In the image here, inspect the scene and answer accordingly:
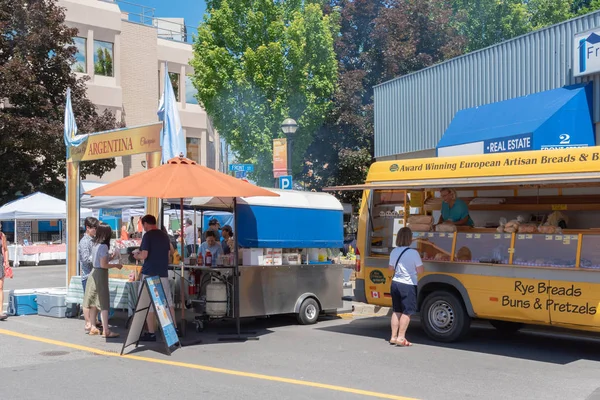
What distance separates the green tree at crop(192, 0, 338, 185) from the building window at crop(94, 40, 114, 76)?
33.9 ft

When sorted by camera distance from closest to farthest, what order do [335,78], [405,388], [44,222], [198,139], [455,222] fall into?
[405,388] → [455,222] → [335,78] → [44,222] → [198,139]

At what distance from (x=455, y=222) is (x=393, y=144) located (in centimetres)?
1043

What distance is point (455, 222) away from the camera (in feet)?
33.6

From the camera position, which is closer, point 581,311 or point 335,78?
point 581,311

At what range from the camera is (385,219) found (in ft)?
36.3

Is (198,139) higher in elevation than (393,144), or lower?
higher

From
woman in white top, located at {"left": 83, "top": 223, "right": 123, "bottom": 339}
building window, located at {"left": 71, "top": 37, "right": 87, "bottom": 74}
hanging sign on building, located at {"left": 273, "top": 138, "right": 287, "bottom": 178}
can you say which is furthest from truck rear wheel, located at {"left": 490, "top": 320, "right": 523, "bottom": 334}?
building window, located at {"left": 71, "top": 37, "right": 87, "bottom": 74}

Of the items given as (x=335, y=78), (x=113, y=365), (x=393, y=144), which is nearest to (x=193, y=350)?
(x=113, y=365)

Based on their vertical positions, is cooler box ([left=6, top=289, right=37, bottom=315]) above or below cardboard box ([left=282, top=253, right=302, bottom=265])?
below

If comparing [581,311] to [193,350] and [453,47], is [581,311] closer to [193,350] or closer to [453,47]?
[193,350]

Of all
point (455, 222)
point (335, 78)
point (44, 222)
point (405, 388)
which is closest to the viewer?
point (405, 388)

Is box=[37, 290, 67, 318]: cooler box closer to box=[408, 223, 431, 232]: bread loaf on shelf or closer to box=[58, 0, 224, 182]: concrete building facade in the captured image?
box=[408, 223, 431, 232]: bread loaf on shelf

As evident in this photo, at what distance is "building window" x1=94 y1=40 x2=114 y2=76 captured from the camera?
33.9 metres

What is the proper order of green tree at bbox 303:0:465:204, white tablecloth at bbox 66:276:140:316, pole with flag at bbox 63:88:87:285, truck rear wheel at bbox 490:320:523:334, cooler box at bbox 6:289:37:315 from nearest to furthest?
1. truck rear wheel at bbox 490:320:523:334
2. white tablecloth at bbox 66:276:140:316
3. cooler box at bbox 6:289:37:315
4. pole with flag at bbox 63:88:87:285
5. green tree at bbox 303:0:465:204
